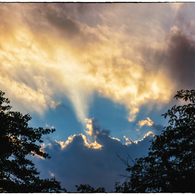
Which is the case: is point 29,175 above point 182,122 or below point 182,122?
below

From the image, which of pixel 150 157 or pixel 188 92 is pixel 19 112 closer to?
pixel 150 157

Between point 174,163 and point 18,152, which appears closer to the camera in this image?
point 174,163

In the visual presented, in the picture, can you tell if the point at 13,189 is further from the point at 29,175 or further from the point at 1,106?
the point at 1,106

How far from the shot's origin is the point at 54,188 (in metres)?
12.0

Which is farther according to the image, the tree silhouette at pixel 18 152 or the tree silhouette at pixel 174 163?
the tree silhouette at pixel 18 152

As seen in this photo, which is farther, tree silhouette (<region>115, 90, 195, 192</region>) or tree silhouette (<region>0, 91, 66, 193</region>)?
tree silhouette (<region>0, 91, 66, 193</region>)

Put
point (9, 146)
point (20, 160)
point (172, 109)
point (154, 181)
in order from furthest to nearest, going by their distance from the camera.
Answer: point (20, 160) → point (9, 146) → point (172, 109) → point (154, 181)

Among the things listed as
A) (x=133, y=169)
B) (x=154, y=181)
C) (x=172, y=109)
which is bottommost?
(x=154, y=181)

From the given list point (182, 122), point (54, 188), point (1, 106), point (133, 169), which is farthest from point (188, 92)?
point (1, 106)

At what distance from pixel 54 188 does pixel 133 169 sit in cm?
911

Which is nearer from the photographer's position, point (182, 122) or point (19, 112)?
point (182, 122)

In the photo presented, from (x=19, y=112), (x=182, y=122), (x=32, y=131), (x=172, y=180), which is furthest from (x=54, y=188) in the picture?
(x=182, y=122)

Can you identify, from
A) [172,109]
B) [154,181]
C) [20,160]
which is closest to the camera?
[154,181]

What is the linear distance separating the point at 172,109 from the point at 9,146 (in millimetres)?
13702
